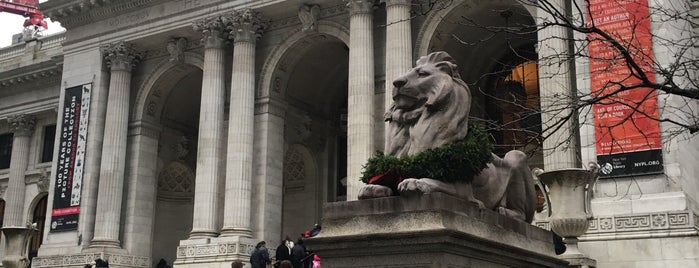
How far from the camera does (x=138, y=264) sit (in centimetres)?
3083

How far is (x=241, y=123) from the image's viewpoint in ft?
92.6

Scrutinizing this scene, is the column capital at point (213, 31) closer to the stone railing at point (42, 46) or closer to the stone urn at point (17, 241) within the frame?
the stone urn at point (17, 241)

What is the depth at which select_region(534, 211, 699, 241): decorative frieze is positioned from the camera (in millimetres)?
18906

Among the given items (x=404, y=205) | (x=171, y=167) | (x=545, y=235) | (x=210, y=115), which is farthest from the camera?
(x=171, y=167)

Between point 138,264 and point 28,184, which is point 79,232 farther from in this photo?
point 28,184

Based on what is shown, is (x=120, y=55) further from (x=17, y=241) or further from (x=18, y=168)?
(x=18, y=168)

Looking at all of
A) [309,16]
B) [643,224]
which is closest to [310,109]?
[309,16]

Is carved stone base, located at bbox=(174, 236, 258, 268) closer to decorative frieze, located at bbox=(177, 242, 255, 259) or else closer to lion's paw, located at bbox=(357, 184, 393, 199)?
decorative frieze, located at bbox=(177, 242, 255, 259)

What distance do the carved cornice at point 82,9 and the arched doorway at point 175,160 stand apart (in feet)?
11.3

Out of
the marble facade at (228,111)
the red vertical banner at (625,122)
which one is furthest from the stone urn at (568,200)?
the marble facade at (228,111)

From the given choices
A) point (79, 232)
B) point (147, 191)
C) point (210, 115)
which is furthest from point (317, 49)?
point (79, 232)

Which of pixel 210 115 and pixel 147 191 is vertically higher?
pixel 210 115

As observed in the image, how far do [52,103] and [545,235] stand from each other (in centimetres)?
3565

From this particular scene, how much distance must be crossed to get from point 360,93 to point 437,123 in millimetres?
17624
